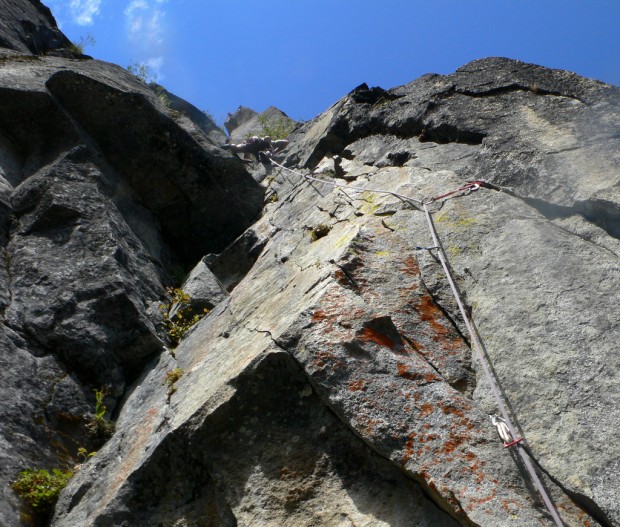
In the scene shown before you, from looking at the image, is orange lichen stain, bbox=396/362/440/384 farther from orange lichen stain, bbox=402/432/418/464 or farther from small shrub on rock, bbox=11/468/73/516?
small shrub on rock, bbox=11/468/73/516

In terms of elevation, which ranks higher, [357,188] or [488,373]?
[357,188]

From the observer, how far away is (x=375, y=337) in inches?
220

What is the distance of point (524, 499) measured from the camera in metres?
4.32

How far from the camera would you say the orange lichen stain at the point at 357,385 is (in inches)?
203

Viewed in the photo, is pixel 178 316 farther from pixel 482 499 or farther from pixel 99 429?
pixel 482 499

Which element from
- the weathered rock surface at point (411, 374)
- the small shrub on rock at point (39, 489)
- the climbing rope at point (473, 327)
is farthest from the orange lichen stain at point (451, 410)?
the small shrub on rock at point (39, 489)

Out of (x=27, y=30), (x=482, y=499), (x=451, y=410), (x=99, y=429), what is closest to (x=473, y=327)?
(x=451, y=410)

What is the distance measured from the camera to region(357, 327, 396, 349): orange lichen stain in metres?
5.54

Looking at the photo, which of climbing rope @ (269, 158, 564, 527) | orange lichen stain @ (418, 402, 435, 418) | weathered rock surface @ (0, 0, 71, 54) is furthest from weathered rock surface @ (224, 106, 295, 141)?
orange lichen stain @ (418, 402, 435, 418)

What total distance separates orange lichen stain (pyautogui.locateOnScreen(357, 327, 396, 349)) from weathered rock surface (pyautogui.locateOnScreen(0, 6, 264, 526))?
3.47 m

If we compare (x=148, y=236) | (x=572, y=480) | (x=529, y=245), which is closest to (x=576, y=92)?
(x=529, y=245)

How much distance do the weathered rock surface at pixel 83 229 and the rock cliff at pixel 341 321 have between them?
3 cm

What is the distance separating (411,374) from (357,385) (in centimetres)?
46

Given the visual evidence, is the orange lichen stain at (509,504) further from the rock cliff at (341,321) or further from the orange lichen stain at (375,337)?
the orange lichen stain at (375,337)
